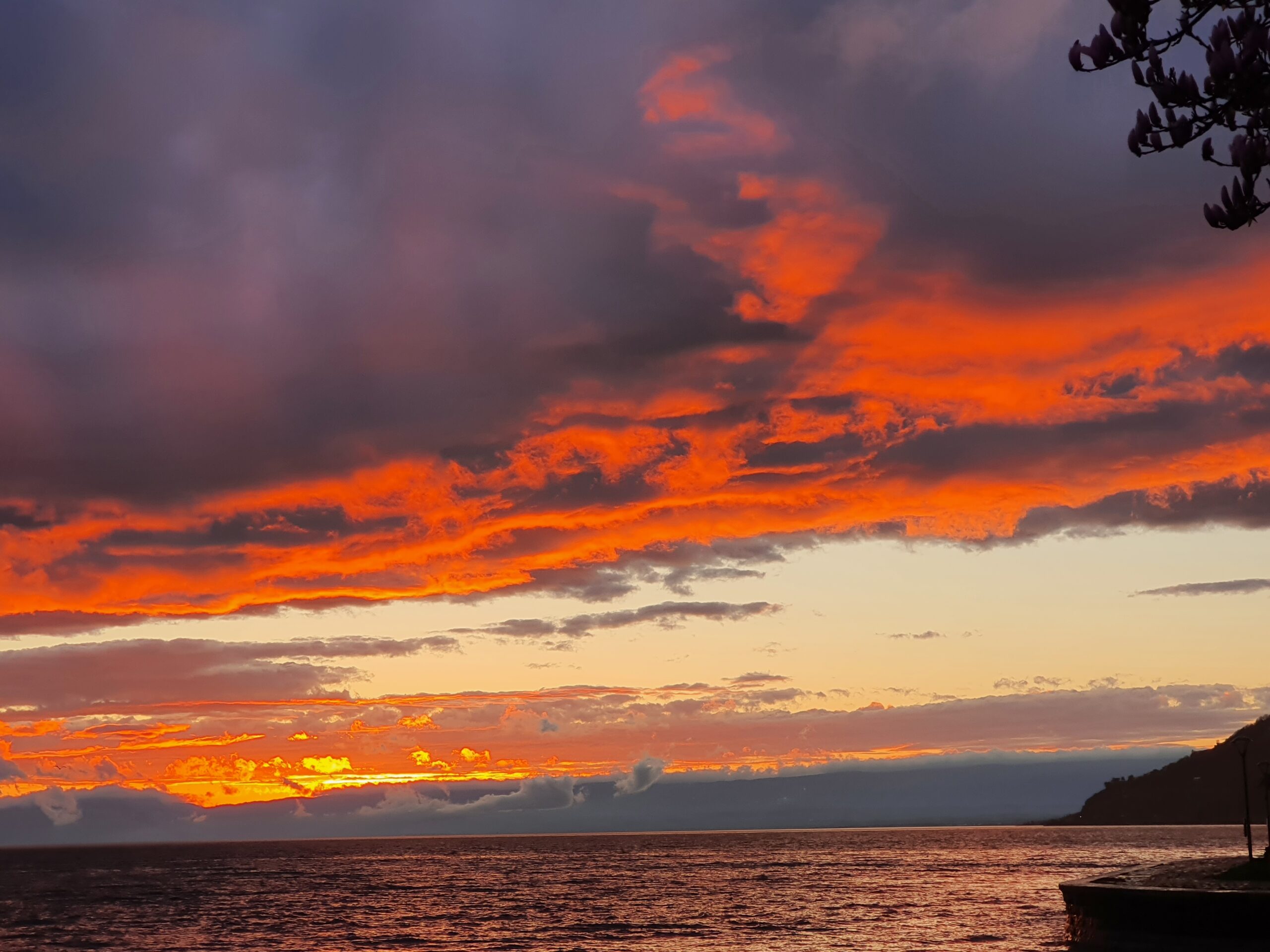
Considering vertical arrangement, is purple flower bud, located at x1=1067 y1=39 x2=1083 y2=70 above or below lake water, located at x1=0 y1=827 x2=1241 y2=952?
above

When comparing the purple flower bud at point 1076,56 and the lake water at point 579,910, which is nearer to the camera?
the purple flower bud at point 1076,56

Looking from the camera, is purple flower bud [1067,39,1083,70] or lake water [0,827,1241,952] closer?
purple flower bud [1067,39,1083,70]

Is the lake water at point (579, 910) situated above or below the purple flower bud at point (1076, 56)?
below

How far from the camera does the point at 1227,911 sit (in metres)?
43.1

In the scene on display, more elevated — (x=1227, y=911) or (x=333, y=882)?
(x=1227, y=911)

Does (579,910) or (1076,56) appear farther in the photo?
(579,910)

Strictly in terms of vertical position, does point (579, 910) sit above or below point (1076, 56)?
below

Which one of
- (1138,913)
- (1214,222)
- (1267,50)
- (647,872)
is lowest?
(647,872)

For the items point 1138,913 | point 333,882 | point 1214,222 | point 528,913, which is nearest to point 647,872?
point 333,882

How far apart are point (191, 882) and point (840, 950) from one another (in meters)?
135

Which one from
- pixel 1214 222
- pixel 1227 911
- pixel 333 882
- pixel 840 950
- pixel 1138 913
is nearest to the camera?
pixel 1214 222

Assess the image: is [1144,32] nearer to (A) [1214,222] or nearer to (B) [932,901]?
(A) [1214,222]

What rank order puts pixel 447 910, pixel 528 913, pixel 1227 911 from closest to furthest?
pixel 1227 911
pixel 528 913
pixel 447 910

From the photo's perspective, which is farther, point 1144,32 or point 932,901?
point 932,901
